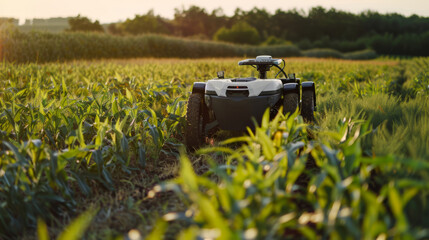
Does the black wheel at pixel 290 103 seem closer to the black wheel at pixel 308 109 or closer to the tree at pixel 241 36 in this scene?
the black wheel at pixel 308 109

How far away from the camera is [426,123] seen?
2.74 metres

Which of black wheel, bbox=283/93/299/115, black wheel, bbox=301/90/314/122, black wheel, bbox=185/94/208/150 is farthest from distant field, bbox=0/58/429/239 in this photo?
black wheel, bbox=301/90/314/122

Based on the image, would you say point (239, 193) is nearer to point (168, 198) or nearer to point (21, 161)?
point (168, 198)

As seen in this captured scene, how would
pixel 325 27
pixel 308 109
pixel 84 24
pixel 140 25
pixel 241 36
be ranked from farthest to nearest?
pixel 325 27 < pixel 140 25 < pixel 241 36 < pixel 84 24 < pixel 308 109

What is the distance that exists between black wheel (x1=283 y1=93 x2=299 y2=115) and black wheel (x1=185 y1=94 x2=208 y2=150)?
2.87 ft

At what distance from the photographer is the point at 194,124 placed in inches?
146

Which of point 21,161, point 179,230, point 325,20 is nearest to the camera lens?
point 179,230

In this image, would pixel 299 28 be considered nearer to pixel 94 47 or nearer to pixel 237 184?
pixel 94 47

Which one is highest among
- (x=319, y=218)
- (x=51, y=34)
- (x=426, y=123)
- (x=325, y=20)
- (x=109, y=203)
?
(x=325, y=20)

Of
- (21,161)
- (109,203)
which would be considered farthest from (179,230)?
(21,161)

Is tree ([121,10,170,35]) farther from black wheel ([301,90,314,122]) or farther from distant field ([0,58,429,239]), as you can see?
distant field ([0,58,429,239])

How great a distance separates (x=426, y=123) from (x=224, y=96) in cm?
171

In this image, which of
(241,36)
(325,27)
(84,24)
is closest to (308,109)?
(84,24)

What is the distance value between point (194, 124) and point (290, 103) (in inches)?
39.0
